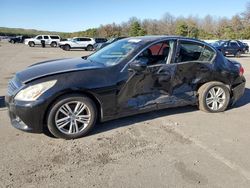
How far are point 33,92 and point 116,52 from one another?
71.9 inches

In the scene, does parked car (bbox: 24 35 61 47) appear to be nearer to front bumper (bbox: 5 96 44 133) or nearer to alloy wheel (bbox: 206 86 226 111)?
alloy wheel (bbox: 206 86 226 111)

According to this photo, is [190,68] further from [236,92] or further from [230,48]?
[230,48]

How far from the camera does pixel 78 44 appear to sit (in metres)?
34.3

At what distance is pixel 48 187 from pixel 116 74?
2.17 m

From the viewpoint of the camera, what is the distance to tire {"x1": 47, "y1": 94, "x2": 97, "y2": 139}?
413 cm

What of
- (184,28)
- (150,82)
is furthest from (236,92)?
(184,28)

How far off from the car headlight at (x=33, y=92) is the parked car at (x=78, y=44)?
31039mm

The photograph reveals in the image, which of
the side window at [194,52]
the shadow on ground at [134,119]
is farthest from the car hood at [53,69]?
the side window at [194,52]

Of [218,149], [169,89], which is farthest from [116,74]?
[218,149]

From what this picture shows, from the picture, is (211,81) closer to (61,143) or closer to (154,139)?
(154,139)

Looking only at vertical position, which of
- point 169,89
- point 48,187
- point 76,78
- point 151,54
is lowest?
point 48,187

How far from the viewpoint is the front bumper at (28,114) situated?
394cm

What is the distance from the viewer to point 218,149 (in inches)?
158

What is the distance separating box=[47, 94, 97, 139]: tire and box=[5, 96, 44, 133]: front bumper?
0.16 metres
